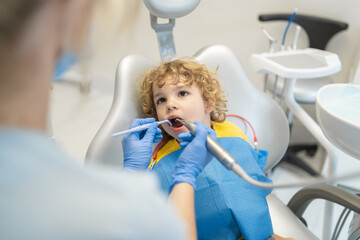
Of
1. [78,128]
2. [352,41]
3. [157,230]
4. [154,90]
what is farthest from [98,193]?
[78,128]

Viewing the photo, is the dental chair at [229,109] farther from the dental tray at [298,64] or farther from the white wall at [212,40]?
the white wall at [212,40]

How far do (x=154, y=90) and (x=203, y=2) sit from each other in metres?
1.38

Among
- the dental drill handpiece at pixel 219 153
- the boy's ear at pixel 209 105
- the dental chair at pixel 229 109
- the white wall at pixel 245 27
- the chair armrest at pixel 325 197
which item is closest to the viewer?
the dental drill handpiece at pixel 219 153

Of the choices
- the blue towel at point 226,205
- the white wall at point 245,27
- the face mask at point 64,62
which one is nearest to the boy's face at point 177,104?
the blue towel at point 226,205

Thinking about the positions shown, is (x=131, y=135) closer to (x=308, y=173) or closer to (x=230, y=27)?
(x=308, y=173)

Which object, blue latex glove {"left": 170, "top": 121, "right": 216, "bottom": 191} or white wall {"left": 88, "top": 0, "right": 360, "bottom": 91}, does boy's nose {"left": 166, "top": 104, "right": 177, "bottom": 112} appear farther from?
white wall {"left": 88, "top": 0, "right": 360, "bottom": 91}

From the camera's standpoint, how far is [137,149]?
3.39 feet

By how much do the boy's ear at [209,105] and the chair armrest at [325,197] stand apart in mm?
405

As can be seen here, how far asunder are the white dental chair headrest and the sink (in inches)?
20.4

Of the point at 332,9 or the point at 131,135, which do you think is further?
the point at 332,9

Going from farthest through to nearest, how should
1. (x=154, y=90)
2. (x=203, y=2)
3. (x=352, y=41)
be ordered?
(x=203, y=2) < (x=352, y=41) < (x=154, y=90)

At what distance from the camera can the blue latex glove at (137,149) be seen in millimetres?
1026

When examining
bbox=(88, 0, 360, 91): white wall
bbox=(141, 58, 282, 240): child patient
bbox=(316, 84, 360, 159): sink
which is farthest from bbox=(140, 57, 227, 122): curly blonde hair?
bbox=(88, 0, 360, 91): white wall

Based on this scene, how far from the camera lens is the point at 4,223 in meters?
0.42
